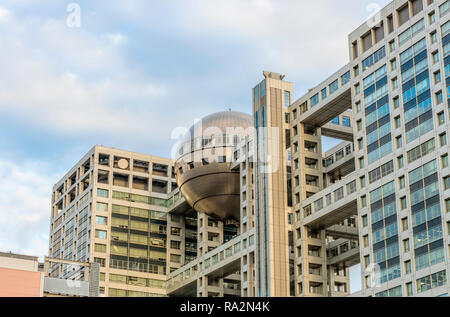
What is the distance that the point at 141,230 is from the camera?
15212 cm

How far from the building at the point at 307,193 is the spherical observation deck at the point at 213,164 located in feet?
0.82

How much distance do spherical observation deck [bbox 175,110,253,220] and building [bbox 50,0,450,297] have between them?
0.25m

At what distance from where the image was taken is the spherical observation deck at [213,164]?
128000 millimetres

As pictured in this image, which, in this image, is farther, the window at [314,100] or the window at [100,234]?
the window at [100,234]

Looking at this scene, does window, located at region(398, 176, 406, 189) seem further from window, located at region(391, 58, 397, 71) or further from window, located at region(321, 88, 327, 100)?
window, located at region(321, 88, 327, 100)

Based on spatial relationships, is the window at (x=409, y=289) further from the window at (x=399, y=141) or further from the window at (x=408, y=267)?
the window at (x=399, y=141)

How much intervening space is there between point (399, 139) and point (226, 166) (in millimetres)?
35602

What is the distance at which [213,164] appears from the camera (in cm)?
12825

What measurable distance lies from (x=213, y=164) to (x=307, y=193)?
18.7m

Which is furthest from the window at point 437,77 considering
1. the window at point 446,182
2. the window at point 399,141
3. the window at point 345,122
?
the window at point 345,122

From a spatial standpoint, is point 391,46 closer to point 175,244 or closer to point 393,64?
point 393,64

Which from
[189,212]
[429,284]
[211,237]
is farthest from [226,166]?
[429,284]

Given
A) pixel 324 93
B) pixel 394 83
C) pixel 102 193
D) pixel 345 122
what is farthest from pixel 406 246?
pixel 102 193
